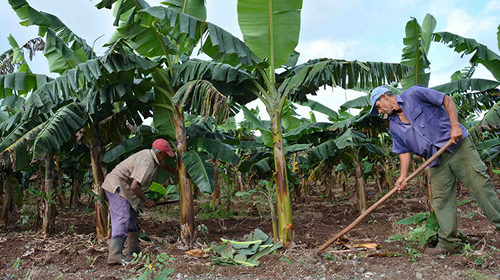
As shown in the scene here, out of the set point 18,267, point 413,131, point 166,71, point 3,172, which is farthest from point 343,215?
point 3,172

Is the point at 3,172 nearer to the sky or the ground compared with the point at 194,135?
nearer to the ground

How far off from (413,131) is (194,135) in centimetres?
379

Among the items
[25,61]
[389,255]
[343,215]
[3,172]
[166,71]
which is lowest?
[343,215]

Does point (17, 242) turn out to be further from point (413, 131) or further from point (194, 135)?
point (413, 131)

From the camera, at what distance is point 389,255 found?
382cm

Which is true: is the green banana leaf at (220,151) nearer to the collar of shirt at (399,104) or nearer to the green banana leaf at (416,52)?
the collar of shirt at (399,104)

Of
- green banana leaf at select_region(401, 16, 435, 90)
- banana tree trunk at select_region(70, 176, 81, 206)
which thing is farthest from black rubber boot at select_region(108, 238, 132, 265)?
banana tree trunk at select_region(70, 176, 81, 206)

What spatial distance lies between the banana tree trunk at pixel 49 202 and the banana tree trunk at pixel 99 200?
0.98 metres

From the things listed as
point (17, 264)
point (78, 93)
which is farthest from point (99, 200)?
point (78, 93)

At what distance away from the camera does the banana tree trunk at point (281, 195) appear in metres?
4.68

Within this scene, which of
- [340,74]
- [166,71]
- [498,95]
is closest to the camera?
[340,74]

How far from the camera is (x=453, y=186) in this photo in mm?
3752

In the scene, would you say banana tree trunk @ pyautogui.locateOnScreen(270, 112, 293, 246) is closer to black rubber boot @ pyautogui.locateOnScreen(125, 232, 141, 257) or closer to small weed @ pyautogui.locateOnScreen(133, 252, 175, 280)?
small weed @ pyautogui.locateOnScreen(133, 252, 175, 280)

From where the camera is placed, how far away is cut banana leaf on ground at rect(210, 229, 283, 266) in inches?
164
